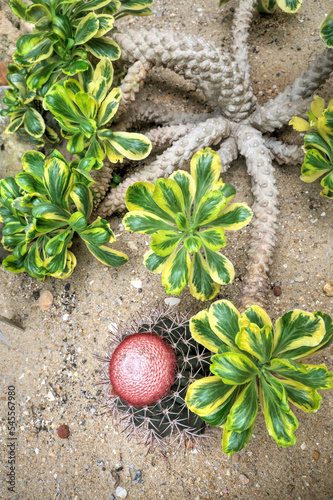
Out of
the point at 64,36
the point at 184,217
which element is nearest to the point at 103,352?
the point at 184,217

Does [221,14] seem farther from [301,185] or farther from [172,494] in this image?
[172,494]

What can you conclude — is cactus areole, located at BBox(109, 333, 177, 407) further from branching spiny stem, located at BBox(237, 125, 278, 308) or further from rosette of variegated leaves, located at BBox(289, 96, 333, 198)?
rosette of variegated leaves, located at BBox(289, 96, 333, 198)

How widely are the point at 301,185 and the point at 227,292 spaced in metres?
0.54

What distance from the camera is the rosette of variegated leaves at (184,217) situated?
1.06 metres

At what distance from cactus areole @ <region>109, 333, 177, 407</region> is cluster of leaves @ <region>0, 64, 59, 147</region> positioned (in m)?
0.96

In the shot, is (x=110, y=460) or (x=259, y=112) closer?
(x=110, y=460)

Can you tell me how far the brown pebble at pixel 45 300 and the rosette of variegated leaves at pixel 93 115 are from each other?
0.60 metres

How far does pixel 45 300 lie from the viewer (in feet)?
5.23

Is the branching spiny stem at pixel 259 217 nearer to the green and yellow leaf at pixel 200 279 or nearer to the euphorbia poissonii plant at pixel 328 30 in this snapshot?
the green and yellow leaf at pixel 200 279

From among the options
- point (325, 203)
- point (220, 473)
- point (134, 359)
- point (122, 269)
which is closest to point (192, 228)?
point (134, 359)

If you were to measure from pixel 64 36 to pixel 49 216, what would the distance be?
25.4 inches

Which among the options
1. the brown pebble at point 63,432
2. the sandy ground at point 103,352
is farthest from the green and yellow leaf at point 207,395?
the brown pebble at point 63,432

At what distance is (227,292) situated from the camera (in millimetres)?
1453

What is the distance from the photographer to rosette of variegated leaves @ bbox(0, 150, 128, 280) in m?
1.26
